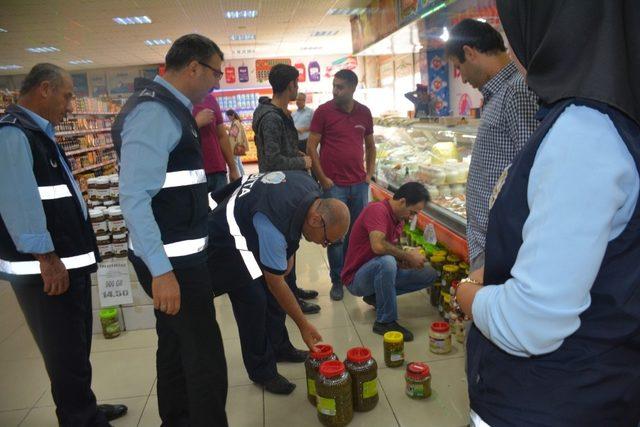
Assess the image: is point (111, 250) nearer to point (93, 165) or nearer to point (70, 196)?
point (70, 196)

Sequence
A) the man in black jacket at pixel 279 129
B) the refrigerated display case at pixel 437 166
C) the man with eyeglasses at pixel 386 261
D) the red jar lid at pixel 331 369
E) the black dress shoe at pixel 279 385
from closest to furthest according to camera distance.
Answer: the red jar lid at pixel 331 369 < the black dress shoe at pixel 279 385 < the man with eyeglasses at pixel 386 261 < the man in black jacket at pixel 279 129 < the refrigerated display case at pixel 437 166

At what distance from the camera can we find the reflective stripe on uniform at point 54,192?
221 centimetres

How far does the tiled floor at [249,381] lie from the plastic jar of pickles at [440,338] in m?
0.05

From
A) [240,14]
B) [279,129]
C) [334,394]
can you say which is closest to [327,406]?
[334,394]

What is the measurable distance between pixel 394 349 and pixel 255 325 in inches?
34.7

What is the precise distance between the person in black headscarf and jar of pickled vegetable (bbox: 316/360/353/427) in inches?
58.9

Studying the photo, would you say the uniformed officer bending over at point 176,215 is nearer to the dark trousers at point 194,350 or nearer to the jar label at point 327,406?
the dark trousers at point 194,350

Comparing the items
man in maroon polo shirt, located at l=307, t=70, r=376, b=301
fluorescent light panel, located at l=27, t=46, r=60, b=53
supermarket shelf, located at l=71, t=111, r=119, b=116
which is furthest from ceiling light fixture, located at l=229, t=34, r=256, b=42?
man in maroon polo shirt, located at l=307, t=70, r=376, b=301

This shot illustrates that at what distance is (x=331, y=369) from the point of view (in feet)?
7.64

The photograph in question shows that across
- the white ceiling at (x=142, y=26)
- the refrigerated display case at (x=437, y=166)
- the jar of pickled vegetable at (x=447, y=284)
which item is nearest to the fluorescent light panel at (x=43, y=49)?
the white ceiling at (x=142, y=26)

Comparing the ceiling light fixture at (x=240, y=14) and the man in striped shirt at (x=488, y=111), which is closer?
the man in striped shirt at (x=488, y=111)

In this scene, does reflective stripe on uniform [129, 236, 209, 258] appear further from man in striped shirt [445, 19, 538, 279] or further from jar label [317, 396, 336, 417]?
man in striped shirt [445, 19, 538, 279]

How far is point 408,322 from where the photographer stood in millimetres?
3586

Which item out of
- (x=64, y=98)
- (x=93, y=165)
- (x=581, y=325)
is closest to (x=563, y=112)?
(x=581, y=325)
